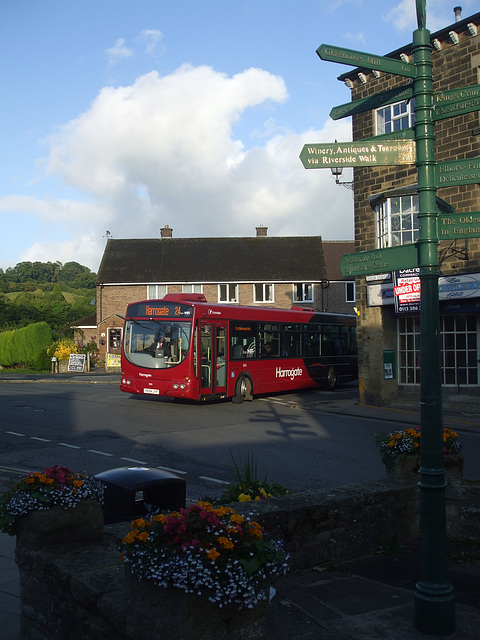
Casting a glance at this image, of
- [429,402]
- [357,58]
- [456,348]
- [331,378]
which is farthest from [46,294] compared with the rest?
[429,402]

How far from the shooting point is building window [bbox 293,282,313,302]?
48969 mm

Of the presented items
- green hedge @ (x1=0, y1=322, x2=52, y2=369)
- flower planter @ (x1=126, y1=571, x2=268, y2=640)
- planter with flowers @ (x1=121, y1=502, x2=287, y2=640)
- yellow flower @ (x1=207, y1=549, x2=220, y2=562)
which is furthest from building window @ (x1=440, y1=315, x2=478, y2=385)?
green hedge @ (x1=0, y1=322, x2=52, y2=369)

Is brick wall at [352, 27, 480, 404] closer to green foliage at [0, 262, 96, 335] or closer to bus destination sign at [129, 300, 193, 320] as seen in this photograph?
bus destination sign at [129, 300, 193, 320]

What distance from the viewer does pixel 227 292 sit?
162ft

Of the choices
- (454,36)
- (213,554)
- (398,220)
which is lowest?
(213,554)

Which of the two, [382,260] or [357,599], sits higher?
[382,260]

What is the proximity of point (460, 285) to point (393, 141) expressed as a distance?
47.0ft

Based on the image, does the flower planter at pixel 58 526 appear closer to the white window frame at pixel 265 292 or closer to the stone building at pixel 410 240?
the stone building at pixel 410 240

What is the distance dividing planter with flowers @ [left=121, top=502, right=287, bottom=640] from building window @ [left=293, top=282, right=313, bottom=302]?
45.8 meters

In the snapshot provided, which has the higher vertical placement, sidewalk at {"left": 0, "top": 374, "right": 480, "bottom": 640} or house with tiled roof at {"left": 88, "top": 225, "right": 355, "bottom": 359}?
house with tiled roof at {"left": 88, "top": 225, "right": 355, "bottom": 359}

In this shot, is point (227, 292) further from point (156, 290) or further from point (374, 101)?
point (374, 101)

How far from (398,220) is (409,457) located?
14551 mm

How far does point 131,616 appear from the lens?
3.44 m

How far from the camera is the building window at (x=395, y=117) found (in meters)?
19.5
